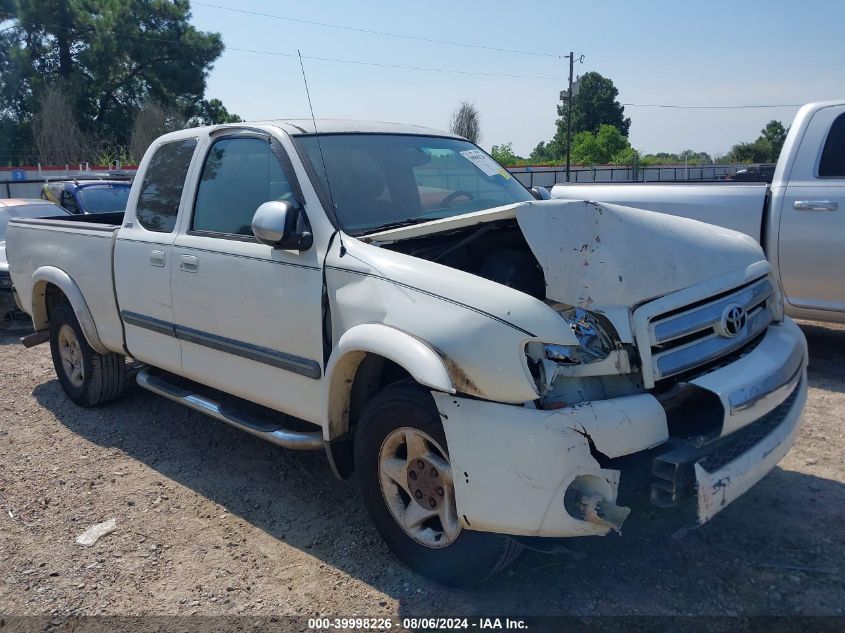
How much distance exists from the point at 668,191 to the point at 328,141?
3.72 m

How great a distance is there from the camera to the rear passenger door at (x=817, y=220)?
18.3 feet

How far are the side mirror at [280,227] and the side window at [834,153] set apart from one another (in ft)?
14.4

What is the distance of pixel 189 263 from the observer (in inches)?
164

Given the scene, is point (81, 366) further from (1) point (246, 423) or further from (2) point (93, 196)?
(2) point (93, 196)

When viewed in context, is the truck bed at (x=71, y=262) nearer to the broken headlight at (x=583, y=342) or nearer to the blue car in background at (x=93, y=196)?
the broken headlight at (x=583, y=342)

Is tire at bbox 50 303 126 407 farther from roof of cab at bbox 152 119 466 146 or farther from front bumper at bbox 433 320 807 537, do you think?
front bumper at bbox 433 320 807 537

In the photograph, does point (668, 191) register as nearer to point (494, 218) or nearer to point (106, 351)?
point (494, 218)

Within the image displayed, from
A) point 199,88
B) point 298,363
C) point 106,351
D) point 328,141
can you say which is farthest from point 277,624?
point 199,88

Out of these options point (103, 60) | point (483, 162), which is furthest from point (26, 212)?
point (103, 60)

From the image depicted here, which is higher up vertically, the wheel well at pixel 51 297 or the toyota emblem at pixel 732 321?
the toyota emblem at pixel 732 321

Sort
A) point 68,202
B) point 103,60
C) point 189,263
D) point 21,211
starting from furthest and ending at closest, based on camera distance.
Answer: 1. point 103,60
2. point 68,202
3. point 21,211
4. point 189,263

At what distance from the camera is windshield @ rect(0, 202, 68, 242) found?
9.70 metres

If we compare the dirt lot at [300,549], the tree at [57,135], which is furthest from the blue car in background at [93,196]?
the tree at [57,135]

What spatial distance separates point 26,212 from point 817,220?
932cm
